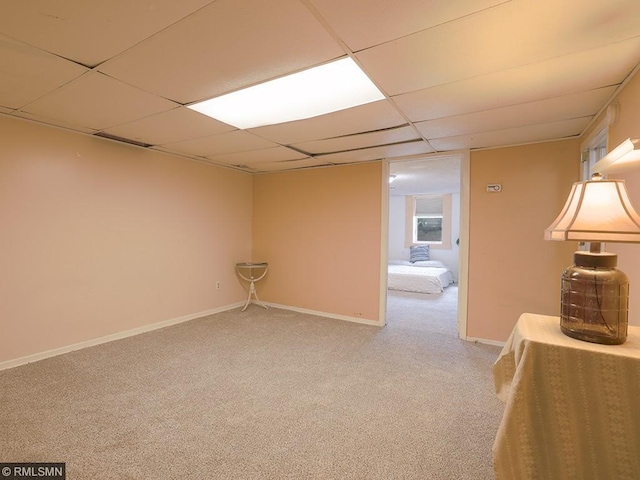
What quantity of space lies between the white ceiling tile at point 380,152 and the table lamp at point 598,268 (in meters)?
2.16

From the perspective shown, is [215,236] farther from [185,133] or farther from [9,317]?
[9,317]

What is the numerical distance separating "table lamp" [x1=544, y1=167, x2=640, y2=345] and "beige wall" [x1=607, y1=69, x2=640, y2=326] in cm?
68

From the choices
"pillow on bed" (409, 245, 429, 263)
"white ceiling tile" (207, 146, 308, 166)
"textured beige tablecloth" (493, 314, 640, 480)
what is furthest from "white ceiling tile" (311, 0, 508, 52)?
"pillow on bed" (409, 245, 429, 263)

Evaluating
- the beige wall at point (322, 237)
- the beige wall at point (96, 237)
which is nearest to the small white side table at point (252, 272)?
the beige wall at point (322, 237)

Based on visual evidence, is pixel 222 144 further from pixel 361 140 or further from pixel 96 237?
pixel 96 237

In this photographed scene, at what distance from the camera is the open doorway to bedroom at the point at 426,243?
14.1 ft

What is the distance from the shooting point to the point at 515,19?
1.29m

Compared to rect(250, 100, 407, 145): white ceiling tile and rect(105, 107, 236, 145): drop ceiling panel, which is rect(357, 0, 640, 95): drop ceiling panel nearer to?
rect(250, 100, 407, 145): white ceiling tile

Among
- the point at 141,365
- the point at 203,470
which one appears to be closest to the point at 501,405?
the point at 203,470

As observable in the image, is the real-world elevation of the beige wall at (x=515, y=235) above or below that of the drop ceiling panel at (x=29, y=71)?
below

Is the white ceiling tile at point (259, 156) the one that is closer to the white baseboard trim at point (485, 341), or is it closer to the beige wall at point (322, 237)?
the beige wall at point (322, 237)

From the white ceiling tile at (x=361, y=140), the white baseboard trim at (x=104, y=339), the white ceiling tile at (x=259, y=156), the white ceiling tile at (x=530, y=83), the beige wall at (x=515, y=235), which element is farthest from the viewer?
the white ceiling tile at (x=259, y=156)

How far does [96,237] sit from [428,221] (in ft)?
22.8

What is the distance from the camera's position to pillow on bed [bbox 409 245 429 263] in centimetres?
740
